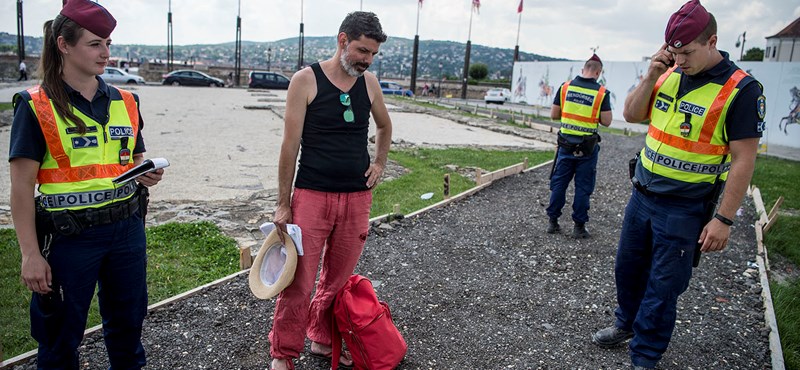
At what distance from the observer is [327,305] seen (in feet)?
11.3

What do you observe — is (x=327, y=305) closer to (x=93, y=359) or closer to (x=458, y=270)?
(x=93, y=359)

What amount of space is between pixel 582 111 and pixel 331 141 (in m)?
4.06

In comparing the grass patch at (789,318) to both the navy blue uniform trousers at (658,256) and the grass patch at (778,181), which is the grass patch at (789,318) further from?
the grass patch at (778,181)

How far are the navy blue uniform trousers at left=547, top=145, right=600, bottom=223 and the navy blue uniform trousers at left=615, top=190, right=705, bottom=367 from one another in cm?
268

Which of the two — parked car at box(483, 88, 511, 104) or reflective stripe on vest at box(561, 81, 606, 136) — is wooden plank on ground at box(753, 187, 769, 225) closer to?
reflective stripe on vest at box(561, 81, 606, 136)

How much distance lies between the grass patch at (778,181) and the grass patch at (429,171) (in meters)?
4.51

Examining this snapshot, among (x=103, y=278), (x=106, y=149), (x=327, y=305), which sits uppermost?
(x=106, y=149)

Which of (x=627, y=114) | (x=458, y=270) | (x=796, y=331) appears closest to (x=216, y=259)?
(x=458, y=270)

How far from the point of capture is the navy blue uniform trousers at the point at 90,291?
2.52m

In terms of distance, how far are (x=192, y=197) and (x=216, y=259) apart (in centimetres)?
275

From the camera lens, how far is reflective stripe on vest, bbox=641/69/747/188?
10.1 ft

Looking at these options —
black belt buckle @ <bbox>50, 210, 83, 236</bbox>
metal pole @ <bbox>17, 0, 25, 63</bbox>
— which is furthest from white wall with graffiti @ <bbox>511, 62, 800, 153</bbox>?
metal pole @ <bbox>17, 0, 25, 63</bbox>

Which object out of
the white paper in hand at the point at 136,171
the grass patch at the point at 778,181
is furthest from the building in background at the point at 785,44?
the white paper in hand at the point at 136,171

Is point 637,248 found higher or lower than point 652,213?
lower
